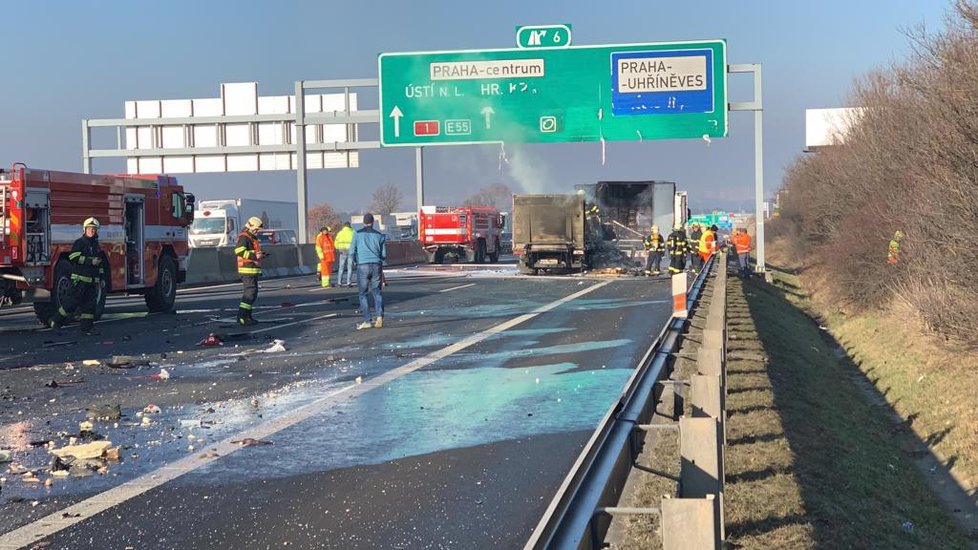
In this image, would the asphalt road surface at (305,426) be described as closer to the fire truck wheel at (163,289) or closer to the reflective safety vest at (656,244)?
the fire truck wheel at (163,289)

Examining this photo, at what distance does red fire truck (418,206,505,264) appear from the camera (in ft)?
145

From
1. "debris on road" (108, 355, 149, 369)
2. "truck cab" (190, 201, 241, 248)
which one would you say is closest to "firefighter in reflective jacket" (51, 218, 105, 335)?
"debris on road" (108, 355, 149, 369)

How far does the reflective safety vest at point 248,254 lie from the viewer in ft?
52.5

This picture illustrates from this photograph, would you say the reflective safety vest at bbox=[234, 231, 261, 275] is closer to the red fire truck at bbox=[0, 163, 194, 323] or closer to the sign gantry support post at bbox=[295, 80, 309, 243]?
the red fire truck at bbox=[0, 163, 194, 323]

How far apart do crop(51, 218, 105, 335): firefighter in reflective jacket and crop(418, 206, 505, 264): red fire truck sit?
28.5 m

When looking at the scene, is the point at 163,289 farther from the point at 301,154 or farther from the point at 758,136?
the point at 758,136

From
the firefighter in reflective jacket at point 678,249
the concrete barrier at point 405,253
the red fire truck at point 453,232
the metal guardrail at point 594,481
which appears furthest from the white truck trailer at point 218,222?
the metal guardrail at point 594,481

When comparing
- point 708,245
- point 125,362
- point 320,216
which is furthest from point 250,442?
point 320,216

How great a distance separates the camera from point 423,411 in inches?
342

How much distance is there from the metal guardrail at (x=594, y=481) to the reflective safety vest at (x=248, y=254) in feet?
33.8

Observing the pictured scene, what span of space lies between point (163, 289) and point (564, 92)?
14416mm

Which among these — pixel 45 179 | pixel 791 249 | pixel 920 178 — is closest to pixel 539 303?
pixel 920 178

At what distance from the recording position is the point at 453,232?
44.2 meters

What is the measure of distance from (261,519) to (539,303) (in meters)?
15.1
